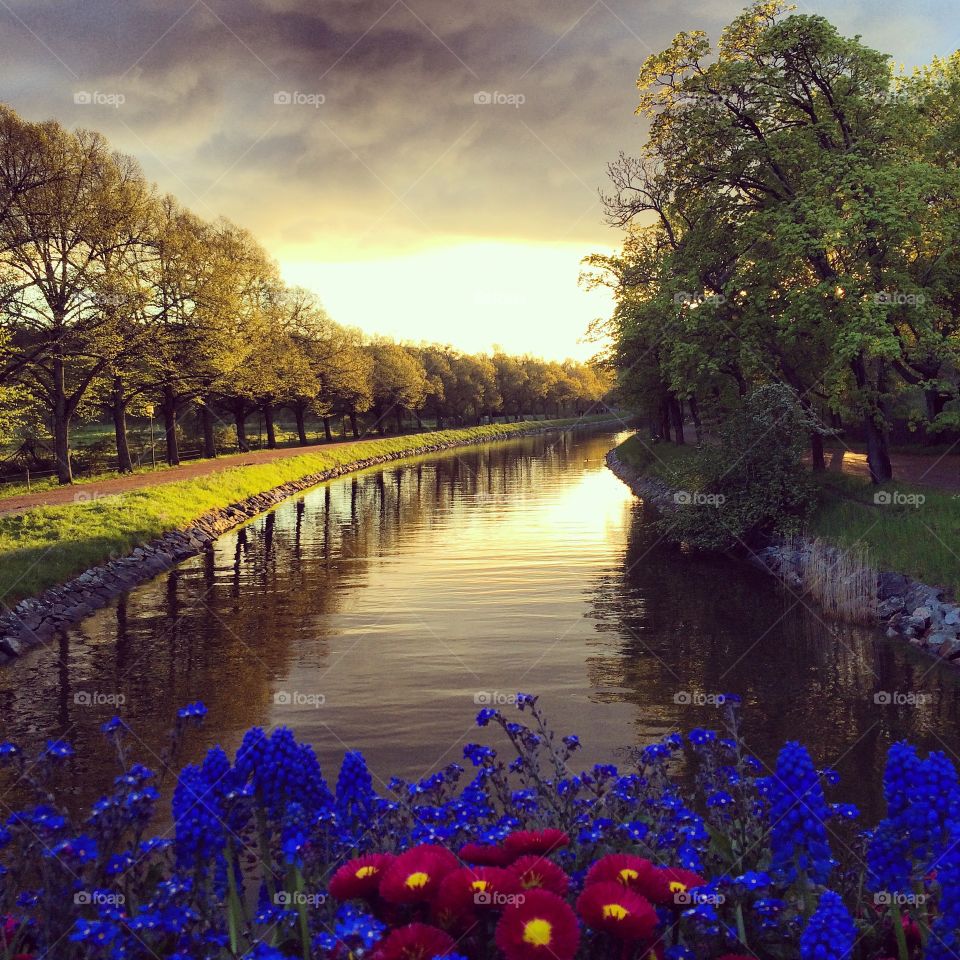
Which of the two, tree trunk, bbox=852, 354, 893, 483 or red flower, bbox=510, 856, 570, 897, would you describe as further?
tree trunk, bbox=852, 354, 893, 483

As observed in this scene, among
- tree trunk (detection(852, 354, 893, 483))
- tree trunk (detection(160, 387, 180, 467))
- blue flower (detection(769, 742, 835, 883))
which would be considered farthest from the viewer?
tree trunk (detection(160, 387, 180, 467))

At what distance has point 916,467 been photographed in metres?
39.8

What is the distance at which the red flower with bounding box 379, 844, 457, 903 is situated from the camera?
420cm

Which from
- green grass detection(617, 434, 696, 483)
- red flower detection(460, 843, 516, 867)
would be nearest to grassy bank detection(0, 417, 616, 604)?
red flower detection(460, 843, 516, 867)

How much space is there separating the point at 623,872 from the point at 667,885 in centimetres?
28

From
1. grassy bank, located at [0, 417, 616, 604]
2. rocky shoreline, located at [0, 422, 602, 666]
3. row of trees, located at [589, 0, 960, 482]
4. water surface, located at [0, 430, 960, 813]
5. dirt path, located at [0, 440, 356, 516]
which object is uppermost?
row of trees, located at [589, 0, 960, 482]

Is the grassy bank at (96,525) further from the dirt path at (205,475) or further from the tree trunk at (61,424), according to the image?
the tree trunk at (61,424)

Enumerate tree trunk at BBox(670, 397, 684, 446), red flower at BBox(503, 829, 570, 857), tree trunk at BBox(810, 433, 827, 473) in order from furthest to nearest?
tree trunk at BBox(670, 397, 684, 446)
tree trunk at BBox(810, 433, 827, 473)
red flower at BBox(503, 829, 570, 857)

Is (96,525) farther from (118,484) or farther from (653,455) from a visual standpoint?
(653,455)

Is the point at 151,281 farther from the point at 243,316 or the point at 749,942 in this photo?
the point at 749,942

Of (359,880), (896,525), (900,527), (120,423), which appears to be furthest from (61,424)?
(359,880)

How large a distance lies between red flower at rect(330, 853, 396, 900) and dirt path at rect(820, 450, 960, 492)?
1207 inches

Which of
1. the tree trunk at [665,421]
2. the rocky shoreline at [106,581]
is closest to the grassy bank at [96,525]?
the rocky shoreline at [106,581]

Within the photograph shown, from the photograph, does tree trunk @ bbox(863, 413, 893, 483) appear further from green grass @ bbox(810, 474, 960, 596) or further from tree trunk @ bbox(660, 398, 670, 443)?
tree trunk @ bbox(660, 398, 670, 443)
